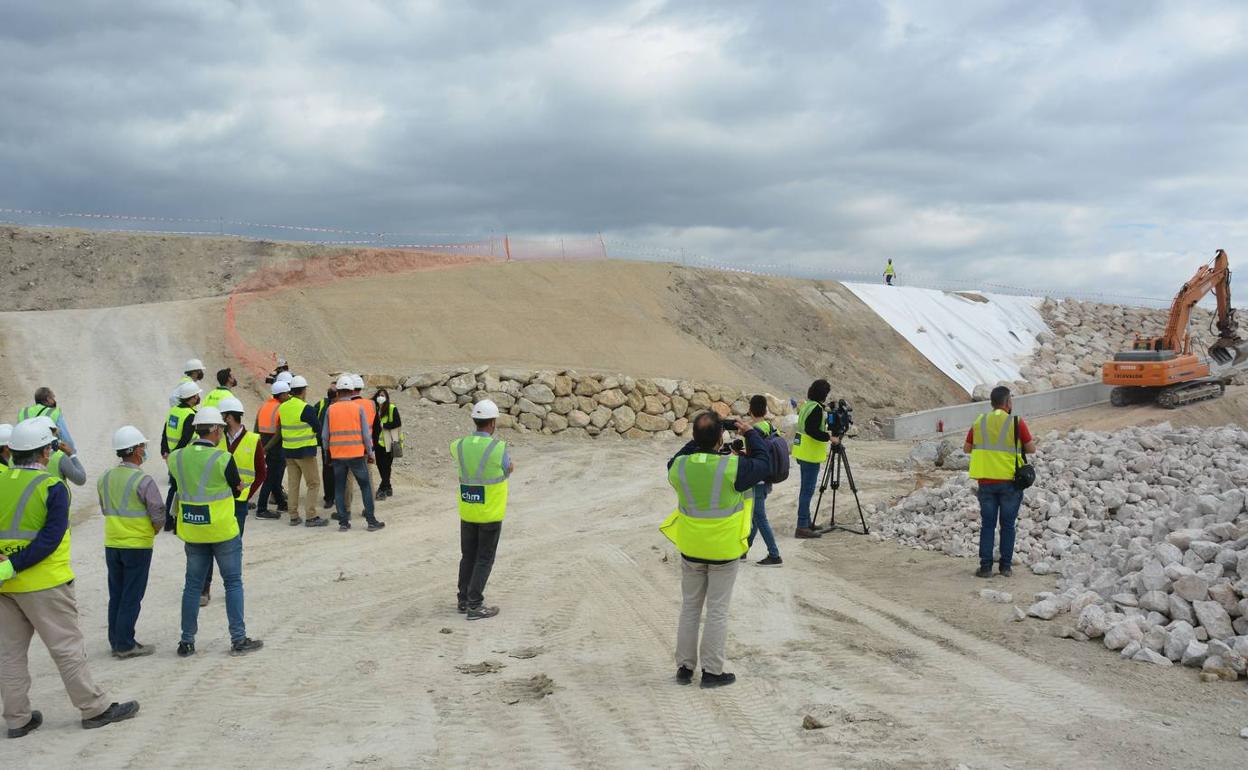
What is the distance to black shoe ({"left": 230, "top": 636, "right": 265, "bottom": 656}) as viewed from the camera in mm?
6945

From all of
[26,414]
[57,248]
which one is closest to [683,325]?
[26,414]

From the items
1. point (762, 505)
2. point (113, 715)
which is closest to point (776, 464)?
point (762, 505)

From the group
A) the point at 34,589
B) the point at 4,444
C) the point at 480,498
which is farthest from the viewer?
the point at 480,498

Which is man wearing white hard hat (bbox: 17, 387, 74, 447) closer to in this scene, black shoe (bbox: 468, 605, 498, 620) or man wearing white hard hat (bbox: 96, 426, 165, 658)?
man wearing white hard hat (bbox: 96, 426, 165, 658)

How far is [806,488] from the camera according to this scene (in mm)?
11039

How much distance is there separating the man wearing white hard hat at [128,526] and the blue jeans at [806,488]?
272 inches

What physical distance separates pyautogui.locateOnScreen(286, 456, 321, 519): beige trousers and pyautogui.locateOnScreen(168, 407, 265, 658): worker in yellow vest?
15.3 feet

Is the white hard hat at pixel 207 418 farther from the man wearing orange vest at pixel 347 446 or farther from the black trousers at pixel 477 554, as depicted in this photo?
the man wearing orange vest at pixel 347 446

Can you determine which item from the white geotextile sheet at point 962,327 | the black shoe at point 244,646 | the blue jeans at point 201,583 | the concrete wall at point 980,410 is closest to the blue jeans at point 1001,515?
the black shoe at point 244,646

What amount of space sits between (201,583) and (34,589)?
1.52 m

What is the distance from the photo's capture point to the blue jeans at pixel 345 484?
1144 cm

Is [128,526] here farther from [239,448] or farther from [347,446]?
[347,446]

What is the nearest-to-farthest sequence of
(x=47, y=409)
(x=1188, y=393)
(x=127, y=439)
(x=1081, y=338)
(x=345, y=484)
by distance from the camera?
(x=127, y=439) → (x=47, y=409) → (x=345, y=484) → (x=1188, y=393) → (x=1081, y=338)

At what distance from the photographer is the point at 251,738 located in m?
5.36
